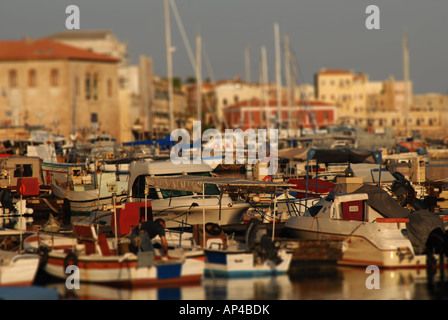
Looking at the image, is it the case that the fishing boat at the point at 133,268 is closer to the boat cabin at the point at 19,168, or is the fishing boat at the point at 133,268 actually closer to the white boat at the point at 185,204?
the white boat at the point at 185,204

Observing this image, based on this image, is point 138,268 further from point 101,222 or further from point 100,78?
point 100,78

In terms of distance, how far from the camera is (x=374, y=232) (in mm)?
19625

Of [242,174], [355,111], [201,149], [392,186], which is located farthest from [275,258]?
[355,111]

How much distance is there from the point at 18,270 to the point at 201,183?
6.74 meters

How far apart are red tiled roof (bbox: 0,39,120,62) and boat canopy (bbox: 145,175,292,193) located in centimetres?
6763

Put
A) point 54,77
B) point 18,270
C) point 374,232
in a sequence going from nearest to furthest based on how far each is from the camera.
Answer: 1. point 18,270
2. point 374,232
3. point 54,77

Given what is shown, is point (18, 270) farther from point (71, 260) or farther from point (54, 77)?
point (54, 77)

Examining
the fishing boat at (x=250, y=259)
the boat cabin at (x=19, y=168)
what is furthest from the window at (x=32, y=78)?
the fishing boat at (x=250, y=259)

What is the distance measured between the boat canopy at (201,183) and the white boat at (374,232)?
1.17 metres

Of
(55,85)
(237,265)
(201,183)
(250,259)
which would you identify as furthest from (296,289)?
(55,85)

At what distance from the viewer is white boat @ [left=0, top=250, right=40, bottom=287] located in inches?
655

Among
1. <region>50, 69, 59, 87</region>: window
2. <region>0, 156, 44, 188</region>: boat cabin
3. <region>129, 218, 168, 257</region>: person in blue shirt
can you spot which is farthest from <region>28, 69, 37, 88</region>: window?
<region>129, 218, 168, 257</region>: person in blue shirt

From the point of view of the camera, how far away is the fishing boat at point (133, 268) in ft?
57.8

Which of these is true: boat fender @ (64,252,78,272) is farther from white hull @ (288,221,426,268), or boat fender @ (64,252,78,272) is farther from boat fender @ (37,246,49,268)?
white hull @ (288,221,426,268)
